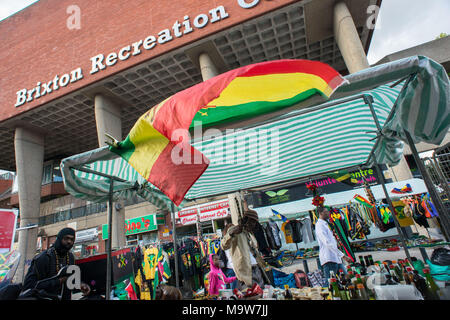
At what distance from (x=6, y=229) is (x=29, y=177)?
15872 millimetres

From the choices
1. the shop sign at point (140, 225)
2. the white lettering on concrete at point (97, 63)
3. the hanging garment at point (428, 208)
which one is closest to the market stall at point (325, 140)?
the hanging garment at point (428, 208)

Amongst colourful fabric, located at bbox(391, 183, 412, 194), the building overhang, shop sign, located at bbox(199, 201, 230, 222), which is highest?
the building overhang

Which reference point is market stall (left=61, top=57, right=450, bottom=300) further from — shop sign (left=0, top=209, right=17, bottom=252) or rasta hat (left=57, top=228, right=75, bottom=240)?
shop sign (left=0, top=209, right=17, bottom=252)

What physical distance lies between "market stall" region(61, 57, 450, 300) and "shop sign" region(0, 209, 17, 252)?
1.55m

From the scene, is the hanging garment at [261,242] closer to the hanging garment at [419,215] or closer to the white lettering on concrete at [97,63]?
the hanging garment at [419,215]

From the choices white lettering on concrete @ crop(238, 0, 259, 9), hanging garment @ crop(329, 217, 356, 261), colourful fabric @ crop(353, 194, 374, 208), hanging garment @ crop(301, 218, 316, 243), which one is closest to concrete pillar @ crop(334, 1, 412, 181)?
colourful fabric @ crop(353, 194, 374, 208)

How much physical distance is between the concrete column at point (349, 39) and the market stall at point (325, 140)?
752 centimetres

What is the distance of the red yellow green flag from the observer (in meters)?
1.81

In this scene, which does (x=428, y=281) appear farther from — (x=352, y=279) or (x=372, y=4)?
(x=372, y=4)

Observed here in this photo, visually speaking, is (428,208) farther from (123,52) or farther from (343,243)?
(123,52)

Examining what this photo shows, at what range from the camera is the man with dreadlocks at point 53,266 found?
9.57 ft

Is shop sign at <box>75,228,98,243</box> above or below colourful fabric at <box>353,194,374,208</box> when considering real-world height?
above

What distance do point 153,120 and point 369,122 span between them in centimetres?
363
